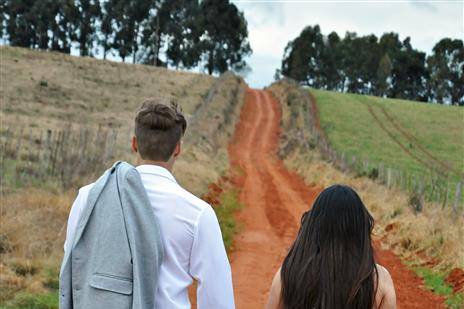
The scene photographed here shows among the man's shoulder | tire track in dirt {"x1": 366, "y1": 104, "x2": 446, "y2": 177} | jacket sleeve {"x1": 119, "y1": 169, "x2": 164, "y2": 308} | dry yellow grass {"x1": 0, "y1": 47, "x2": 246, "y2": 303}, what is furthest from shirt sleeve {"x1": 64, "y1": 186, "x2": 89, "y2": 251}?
tire track in dirt {"x1": 366, "y1": 104, "x2": 446, "y2": 177}

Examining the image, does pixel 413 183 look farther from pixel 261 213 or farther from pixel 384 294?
pixel 384 294

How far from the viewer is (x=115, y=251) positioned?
2322mm

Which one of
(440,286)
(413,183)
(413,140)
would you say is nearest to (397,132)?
(413,140)

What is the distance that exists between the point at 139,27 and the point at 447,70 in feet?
141

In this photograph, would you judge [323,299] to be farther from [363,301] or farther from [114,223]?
[114,223]

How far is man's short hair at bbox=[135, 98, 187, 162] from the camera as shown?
8.21 feet

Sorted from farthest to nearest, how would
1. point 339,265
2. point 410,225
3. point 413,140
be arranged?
point 413,140 → point 410,225 → point 339,265

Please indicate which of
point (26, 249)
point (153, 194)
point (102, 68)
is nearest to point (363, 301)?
point (153, 194)

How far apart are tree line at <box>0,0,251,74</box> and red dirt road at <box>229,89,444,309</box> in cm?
4097

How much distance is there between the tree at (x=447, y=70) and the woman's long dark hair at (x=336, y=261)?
83044 mm

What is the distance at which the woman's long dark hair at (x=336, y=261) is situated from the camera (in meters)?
2.65

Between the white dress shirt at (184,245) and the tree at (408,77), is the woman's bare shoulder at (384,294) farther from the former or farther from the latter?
the tree at (408,77)

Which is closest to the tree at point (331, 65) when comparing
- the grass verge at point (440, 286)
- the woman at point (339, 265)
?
the grass verge at point (440, 286)

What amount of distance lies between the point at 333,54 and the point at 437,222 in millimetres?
73940
